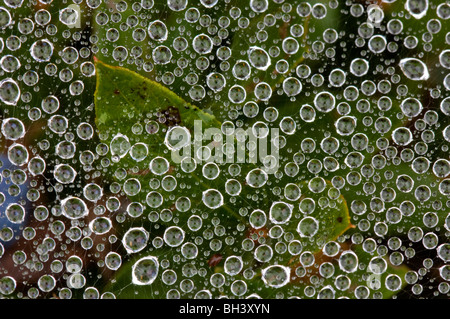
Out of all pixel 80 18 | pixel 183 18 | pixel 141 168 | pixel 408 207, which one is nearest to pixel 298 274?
pixel 408 207

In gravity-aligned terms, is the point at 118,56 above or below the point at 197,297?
above

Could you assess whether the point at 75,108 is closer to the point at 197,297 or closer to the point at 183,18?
the point at 183,18

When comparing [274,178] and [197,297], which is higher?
[274,178]

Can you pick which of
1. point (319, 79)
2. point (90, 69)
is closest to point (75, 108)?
point (90, 69)

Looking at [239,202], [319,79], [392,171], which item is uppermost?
[319,79]

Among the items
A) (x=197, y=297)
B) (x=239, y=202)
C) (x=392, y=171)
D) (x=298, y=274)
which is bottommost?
(x=197, y=297)

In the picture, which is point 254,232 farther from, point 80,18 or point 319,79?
point 80,18
